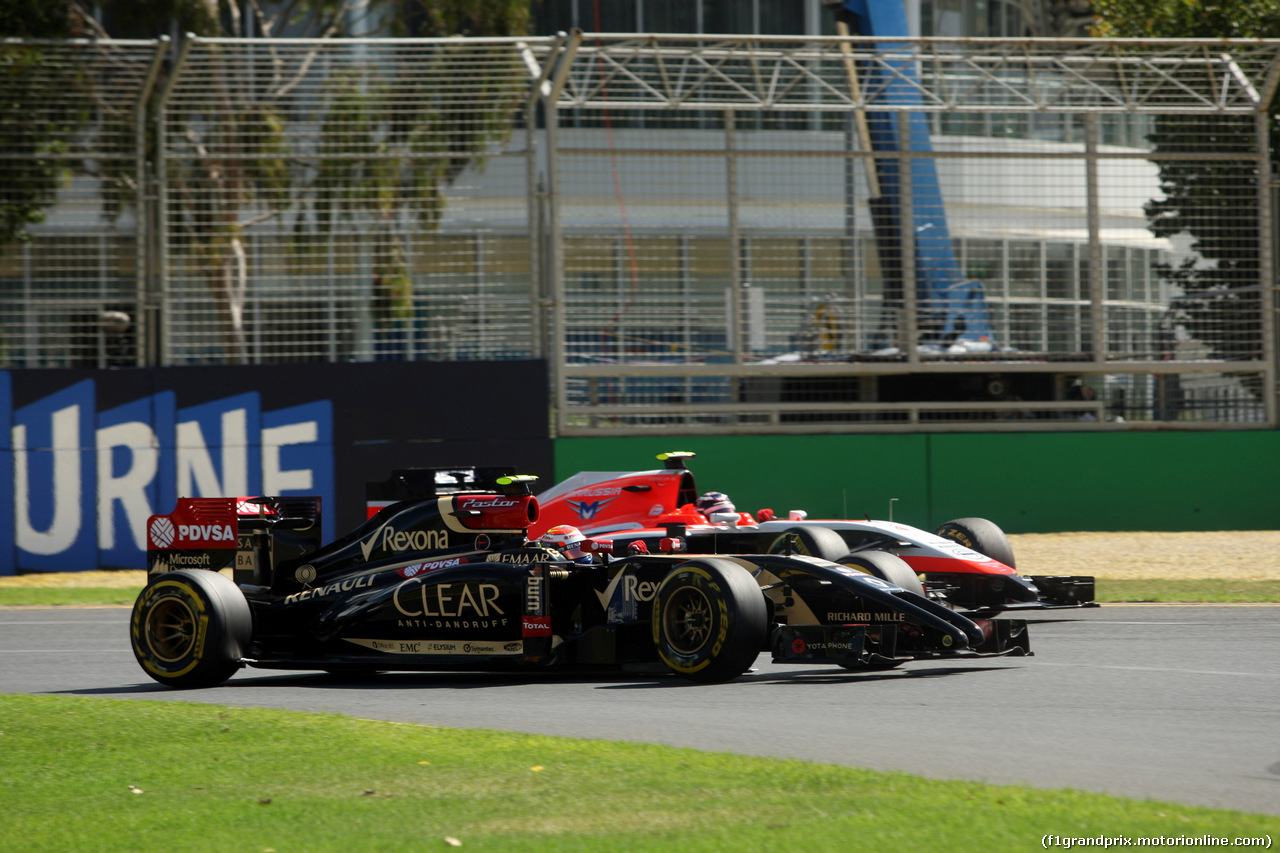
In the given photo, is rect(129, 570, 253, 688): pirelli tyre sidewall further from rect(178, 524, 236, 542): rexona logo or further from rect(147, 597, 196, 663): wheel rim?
rect(178, 524, 236, 542): rexona logo

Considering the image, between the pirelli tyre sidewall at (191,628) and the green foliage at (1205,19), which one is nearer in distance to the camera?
the pirelli tyre sidewall at (191,628)

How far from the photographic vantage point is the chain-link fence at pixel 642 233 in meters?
20.0

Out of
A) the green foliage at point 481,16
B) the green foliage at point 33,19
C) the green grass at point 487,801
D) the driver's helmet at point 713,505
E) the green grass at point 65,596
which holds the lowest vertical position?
the green grass at point 65,596

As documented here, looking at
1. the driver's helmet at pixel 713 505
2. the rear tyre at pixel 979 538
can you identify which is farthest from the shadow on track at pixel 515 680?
the driver's helmet at pixel 713 505

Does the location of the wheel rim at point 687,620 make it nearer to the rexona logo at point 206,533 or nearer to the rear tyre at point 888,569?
the rear tyre at point 888,569

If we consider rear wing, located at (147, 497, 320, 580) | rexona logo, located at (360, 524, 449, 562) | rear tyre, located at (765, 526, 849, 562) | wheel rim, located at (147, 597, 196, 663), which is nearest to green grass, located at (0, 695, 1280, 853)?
wheel rim, located at (147, 597, 196, 663)

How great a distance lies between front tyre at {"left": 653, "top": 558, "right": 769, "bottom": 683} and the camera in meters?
8.24

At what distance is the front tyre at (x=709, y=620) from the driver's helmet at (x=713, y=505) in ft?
18.0

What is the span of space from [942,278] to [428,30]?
10813 millimetres

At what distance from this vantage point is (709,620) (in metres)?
8.41

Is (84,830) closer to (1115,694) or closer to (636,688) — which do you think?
(636,688)

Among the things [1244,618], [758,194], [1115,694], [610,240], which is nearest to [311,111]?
[610,240]

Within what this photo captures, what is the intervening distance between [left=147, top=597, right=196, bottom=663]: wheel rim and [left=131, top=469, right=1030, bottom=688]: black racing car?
11 millimetres

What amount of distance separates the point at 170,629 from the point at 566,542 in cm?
257
